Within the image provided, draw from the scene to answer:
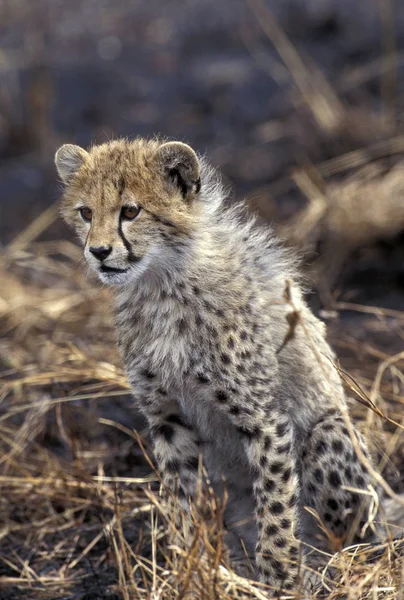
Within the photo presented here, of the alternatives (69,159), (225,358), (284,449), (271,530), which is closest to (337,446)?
(284,449)

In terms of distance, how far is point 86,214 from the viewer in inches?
137

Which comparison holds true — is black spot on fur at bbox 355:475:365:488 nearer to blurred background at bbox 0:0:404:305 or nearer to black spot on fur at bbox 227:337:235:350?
black spot on fur at bbox 227:337:235:350

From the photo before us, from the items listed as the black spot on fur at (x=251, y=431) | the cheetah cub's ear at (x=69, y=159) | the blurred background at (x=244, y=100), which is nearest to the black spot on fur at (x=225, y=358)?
the black spot on fur at (x=251, y=431)

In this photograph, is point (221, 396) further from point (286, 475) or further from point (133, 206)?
point (133, 206)

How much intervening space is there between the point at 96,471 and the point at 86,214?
1.70 metres

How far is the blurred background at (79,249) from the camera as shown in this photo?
432 cm

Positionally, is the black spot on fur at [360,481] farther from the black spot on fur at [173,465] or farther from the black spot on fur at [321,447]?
the black spot on fur at [173,465]

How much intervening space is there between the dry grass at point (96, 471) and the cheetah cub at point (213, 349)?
17 cm

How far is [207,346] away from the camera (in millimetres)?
3602

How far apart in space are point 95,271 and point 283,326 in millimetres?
730

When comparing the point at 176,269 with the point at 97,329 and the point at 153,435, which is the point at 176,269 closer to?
the point at 153,435

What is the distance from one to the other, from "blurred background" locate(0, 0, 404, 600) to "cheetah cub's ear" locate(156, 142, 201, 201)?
83cm

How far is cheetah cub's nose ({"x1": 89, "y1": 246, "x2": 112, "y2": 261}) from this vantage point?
334cm

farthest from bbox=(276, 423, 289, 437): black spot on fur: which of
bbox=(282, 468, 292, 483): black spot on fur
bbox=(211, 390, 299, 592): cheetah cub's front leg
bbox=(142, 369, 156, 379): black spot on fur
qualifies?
bbox=(142, 369, 156, 379): black spot on fur
